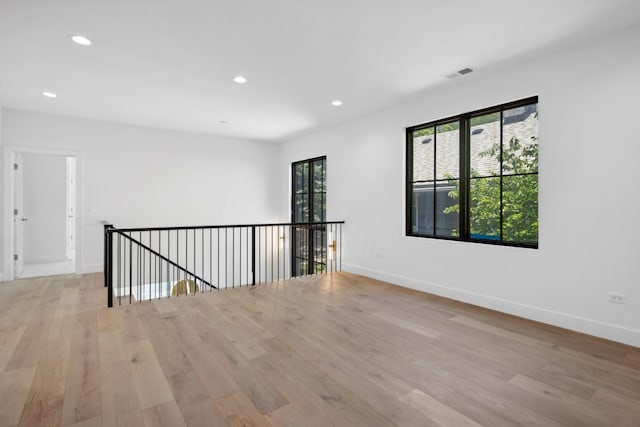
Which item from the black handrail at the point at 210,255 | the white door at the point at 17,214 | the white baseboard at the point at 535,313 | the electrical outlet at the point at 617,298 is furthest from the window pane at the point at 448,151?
the white door at the point at 17,214

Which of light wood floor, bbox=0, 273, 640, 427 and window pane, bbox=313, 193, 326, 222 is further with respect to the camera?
window pane, bbox=313, 193, 326, 222

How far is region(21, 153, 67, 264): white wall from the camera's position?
22.4 ft

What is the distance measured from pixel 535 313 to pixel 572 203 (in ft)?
3.74

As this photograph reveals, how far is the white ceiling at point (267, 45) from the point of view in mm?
2512

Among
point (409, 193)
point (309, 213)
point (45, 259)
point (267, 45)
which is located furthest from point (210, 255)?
point (45, 259)

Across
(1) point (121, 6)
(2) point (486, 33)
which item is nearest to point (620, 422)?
(2) point (486, 33)

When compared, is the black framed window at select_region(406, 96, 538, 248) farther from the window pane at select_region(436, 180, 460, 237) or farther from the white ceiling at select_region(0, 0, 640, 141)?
the white ceiling at select_region(0, 0, 640, 141)

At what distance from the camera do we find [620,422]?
180 centimetres

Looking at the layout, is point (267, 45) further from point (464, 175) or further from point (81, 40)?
point (464, 175)

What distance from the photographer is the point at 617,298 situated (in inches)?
112

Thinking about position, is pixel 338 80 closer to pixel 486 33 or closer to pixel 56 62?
pixel 486 33

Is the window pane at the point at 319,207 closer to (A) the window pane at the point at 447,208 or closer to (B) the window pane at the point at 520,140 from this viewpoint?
(A) the window pane at the point at 447,208

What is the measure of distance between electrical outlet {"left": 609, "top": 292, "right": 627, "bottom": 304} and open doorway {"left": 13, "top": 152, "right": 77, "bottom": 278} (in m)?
8.25

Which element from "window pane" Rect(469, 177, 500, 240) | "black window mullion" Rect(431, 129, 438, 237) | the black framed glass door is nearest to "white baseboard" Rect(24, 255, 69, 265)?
the black framed glass door
